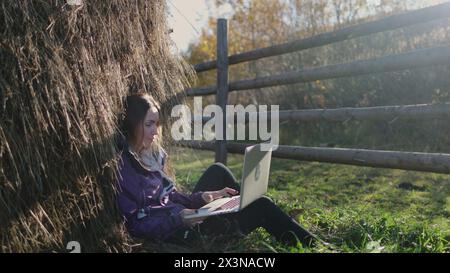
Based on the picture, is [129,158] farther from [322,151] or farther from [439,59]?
[439,59]

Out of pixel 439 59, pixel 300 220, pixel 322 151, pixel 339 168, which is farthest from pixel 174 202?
pixel 339 168

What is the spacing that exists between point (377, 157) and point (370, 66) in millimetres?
697

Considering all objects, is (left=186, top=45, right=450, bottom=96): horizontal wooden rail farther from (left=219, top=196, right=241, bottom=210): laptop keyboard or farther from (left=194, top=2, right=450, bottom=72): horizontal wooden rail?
(left=219, top=196, right=241, bottom=210): laptop keyboard

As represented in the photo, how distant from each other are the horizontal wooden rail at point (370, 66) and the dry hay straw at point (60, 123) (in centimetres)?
176

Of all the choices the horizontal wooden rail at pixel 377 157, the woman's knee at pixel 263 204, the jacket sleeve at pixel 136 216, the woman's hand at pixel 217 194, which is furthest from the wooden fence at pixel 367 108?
the jacket sleeve at pixel 136 216

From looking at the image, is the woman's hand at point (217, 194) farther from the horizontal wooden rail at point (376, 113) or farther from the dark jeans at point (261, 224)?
the horizontal wooden rail at point (376, 113)

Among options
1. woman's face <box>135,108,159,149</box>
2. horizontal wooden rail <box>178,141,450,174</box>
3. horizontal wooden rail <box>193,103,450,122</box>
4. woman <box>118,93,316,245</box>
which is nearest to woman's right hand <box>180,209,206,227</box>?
woman <box>118,93,316,245</box>

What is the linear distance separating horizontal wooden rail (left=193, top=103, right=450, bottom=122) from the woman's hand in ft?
3.90

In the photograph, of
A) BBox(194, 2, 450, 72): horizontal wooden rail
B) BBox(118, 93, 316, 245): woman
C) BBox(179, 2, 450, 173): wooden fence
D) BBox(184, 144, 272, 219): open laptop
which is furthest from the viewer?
BBox(194, 2, 450, 72): horizontal wooden rail

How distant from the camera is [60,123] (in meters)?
2.26

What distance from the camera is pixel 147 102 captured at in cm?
270

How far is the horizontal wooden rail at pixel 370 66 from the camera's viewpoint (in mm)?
3077

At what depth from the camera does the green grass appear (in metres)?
2.66

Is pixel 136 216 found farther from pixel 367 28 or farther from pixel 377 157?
pixel 367 28
